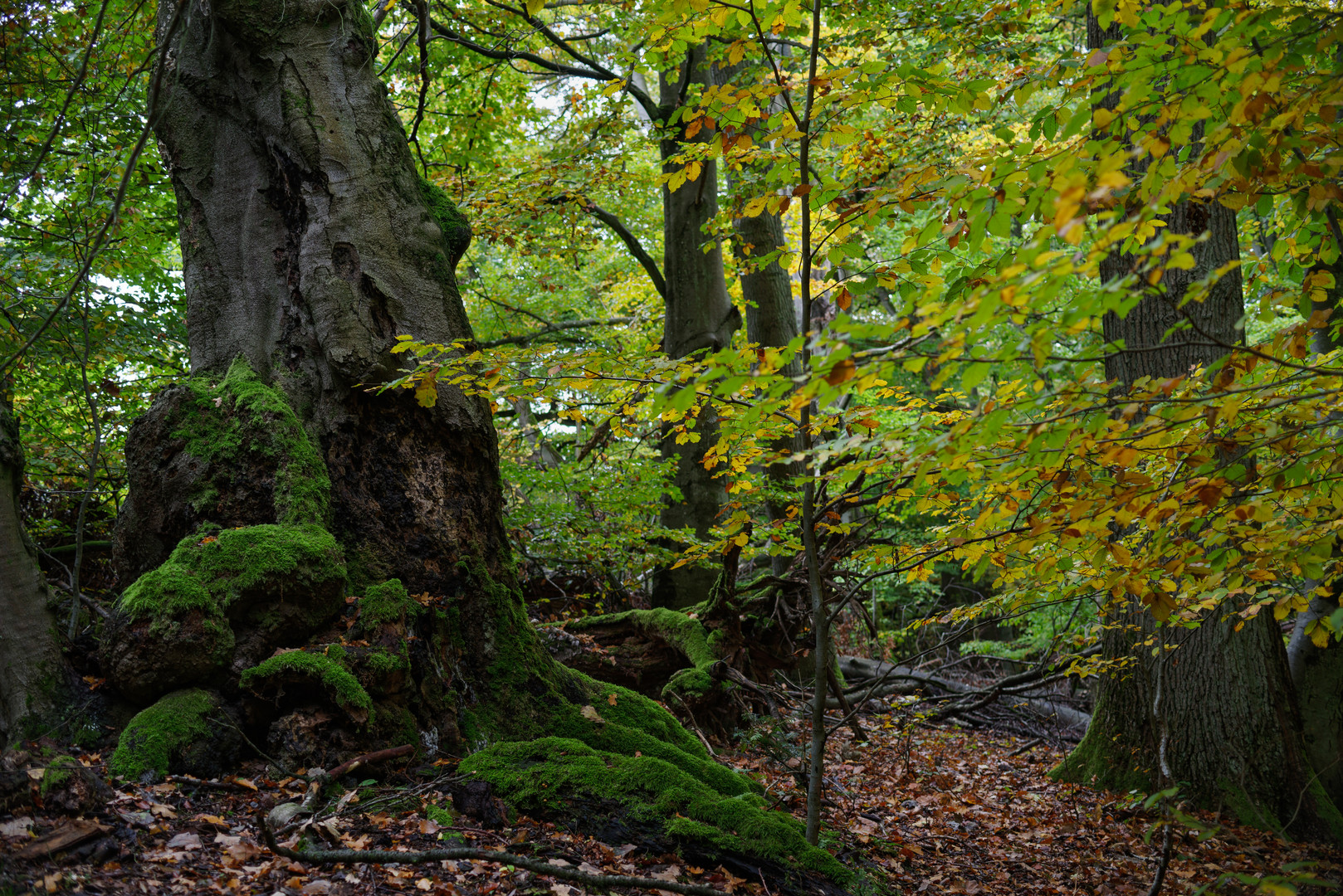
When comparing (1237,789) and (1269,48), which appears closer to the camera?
(1269,48)

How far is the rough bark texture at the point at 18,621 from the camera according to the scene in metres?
3.09

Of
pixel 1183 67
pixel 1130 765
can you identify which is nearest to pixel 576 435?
pixel 1130 765

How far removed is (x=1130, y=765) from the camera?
6.07m

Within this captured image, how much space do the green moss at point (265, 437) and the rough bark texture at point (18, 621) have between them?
728 mm

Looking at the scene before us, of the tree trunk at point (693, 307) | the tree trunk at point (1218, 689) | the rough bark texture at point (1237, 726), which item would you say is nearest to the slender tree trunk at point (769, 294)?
the tree trunk at point (693, 307)

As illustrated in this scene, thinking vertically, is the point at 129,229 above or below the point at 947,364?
above

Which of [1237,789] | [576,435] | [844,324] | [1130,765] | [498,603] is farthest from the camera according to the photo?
[576,435]

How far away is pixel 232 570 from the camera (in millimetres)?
3412

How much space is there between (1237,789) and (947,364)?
203 inches

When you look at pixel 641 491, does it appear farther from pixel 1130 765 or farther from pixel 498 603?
pixel 1130 765

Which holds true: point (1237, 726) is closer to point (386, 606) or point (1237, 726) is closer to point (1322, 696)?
point (1322, 696)

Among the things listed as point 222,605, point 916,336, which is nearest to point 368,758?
point 222,605

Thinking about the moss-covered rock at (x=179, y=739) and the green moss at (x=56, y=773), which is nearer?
the green moss at (x=56, y=773)

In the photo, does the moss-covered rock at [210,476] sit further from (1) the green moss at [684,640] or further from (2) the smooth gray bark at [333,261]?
(1) the green moss at [684,640]
